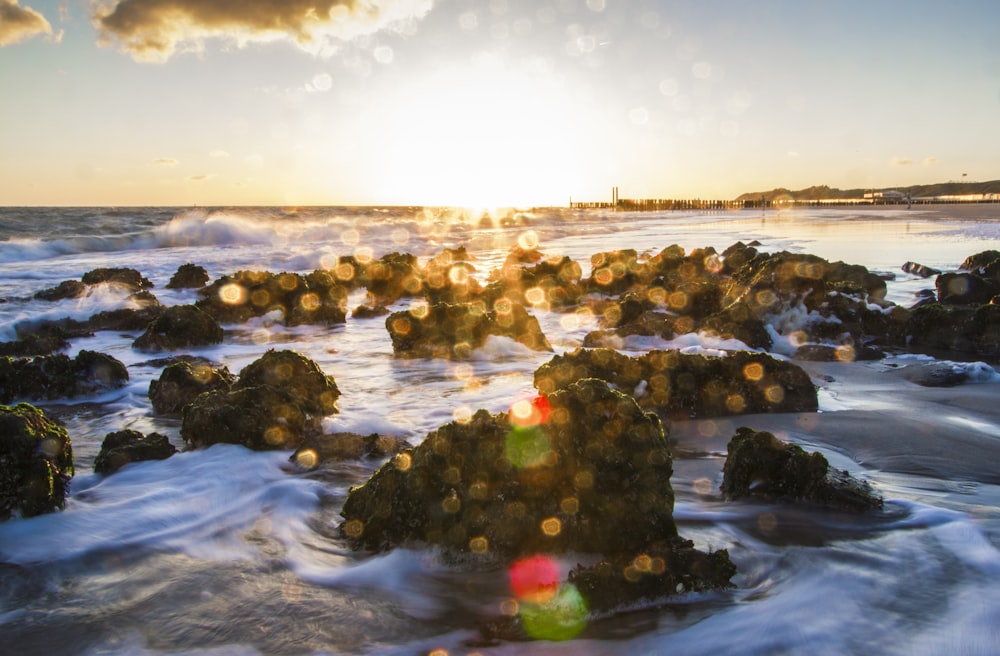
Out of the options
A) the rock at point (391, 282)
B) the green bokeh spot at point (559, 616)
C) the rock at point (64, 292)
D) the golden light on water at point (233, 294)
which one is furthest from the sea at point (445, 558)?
the rock at point (64, 292)

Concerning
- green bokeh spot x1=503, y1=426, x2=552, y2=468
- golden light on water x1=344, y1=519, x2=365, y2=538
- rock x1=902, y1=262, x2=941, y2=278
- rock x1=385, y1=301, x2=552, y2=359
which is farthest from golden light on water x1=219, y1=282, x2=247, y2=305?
rock x1=902, y1=262, x2=941, y2=278

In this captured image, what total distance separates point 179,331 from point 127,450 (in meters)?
4.22

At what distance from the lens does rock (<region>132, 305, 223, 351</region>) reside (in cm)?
762

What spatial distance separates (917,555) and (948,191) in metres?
148

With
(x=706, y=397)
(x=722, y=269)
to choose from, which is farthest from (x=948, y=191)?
(x=706, y=397)

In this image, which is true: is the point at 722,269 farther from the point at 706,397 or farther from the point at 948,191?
the point at 948,191

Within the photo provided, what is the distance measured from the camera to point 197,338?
7910 millimetres

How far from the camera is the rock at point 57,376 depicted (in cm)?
545

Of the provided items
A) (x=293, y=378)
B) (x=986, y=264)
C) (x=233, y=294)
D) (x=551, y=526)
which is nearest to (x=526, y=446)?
(x=551, y=526)

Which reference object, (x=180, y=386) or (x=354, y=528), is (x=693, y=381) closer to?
(x=354, y=528)

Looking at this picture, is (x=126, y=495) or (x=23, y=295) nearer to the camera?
(x=126, y=495)

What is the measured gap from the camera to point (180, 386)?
5.15m

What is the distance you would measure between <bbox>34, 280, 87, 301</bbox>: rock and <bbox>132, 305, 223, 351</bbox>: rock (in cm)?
496

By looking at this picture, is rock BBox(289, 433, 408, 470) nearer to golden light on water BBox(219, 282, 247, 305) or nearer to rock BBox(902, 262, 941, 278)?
golden light on water BBox(219, 282, 247, 305)
